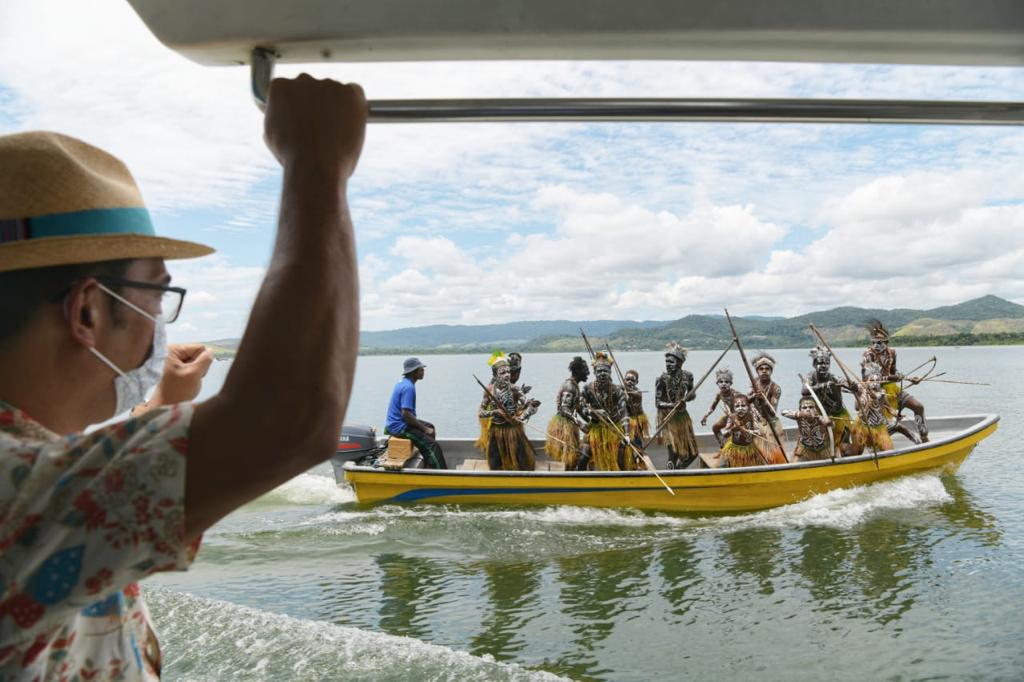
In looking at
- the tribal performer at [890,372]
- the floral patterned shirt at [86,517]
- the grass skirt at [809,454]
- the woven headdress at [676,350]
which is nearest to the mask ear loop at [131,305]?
the floral patterned shirt at [86,517]

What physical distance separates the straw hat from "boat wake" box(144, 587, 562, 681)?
192 inches

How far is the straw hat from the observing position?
28.2 inches

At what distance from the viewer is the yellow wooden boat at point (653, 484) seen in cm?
898

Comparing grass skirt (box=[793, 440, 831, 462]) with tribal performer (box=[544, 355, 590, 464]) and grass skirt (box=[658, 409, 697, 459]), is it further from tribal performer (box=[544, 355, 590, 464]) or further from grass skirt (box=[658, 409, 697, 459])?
tribal performer (box=[544, 355, 590, 464])

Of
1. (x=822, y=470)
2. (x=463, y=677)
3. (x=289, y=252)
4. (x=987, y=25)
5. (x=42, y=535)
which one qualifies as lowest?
(x=463, y=677)

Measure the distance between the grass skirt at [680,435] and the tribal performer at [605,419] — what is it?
0.56 metres

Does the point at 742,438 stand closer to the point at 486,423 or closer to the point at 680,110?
the point at 486,423

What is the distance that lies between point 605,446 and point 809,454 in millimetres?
2634

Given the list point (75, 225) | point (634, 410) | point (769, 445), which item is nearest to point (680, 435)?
point (634, 410)

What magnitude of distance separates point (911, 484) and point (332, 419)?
10701mm

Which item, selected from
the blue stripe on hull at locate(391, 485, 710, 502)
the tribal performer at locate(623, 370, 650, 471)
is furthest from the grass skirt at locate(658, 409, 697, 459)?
the blue stripe on hull at locate(391, 485, 710, 502)

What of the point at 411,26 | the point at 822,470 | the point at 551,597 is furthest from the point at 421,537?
the point at 411,26

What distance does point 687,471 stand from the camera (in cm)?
899

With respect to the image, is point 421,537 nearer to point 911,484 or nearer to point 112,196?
point 911,484
